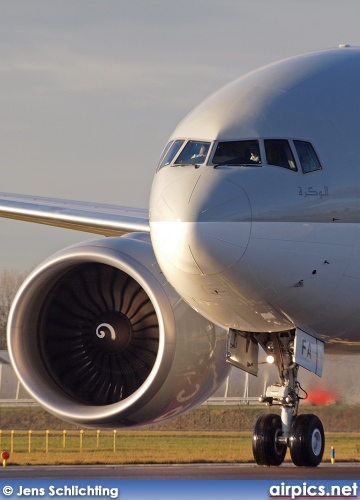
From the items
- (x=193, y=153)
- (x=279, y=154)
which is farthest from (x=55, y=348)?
(x=279, y=154)

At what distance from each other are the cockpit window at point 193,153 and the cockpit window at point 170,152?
0.45 ft

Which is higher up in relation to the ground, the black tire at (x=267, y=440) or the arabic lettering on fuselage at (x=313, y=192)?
the arabic lettering on fuselage at (x=313, y=192)

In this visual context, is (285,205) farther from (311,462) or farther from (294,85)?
(311,462)

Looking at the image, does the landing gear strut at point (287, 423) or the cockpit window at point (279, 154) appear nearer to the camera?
the cockpit window at point (279, 154)

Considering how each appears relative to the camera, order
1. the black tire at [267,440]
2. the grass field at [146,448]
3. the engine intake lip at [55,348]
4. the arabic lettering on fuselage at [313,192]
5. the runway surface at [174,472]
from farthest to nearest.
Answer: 1. the grass field at [146,448]
2. the engine intake lip at [55,348]
3. the black tire at [267,440]
4. the runway surface at [174,472]
5. the arabic lettering on fuselage at [313,192]

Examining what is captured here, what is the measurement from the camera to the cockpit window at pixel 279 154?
45.5ft

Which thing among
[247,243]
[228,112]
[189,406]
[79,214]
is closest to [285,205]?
[247,243]

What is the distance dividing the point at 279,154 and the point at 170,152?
130 centimetres

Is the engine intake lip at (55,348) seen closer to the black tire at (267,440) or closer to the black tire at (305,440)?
the black tire at (267,440)

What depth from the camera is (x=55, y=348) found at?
56.3ft

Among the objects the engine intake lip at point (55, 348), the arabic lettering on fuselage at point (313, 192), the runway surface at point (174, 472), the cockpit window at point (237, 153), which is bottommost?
the runway surface at point (174, 472)

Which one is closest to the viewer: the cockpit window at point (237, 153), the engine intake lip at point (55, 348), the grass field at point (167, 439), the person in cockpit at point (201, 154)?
the cockpit window at point (237, 153)

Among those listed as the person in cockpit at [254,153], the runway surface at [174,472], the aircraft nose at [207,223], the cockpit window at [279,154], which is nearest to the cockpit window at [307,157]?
the cockpit window at [279,154]

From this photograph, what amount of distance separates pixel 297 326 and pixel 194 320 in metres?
2.07
